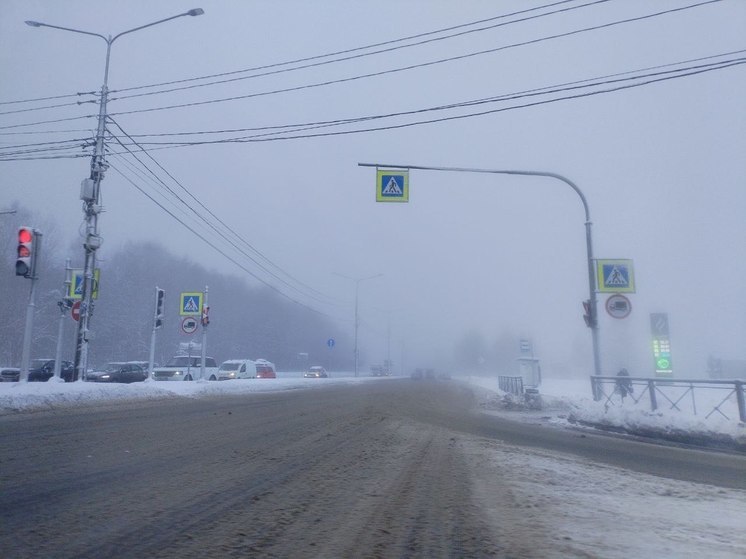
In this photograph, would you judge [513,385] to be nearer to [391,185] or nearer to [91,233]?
[391,185]

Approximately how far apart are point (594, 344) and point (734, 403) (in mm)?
6172

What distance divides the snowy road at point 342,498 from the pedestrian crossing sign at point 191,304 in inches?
742

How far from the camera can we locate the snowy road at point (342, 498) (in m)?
4.44

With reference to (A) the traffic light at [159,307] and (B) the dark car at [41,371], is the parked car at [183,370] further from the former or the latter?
(A) the traffic light at [159,307]

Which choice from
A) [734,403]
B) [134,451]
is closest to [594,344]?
[734,403]

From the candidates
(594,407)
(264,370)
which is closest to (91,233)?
(594,407)

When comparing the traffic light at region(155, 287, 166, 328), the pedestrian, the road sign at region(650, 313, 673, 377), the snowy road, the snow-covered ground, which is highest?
the traffic light at region(155, 287, 166, 328)

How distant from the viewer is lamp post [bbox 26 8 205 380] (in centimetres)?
2142

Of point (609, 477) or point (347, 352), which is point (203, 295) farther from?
point (347, 352)

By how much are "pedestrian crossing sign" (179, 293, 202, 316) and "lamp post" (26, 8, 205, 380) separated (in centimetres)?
740

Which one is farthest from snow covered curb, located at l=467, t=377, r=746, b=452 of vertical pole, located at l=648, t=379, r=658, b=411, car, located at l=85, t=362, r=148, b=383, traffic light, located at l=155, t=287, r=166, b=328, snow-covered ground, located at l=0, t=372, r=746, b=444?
car, located at l=85, t=362, r=148, b=383

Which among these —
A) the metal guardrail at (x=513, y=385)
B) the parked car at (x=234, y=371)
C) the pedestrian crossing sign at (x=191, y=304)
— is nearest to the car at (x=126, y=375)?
the parked car at (x=234, y=371)

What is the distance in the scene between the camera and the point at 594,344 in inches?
770

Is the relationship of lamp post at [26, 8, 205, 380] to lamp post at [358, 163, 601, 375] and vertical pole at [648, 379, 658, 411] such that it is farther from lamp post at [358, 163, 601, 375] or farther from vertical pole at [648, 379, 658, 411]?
vertical pole at [648, 379, 658, 411]
